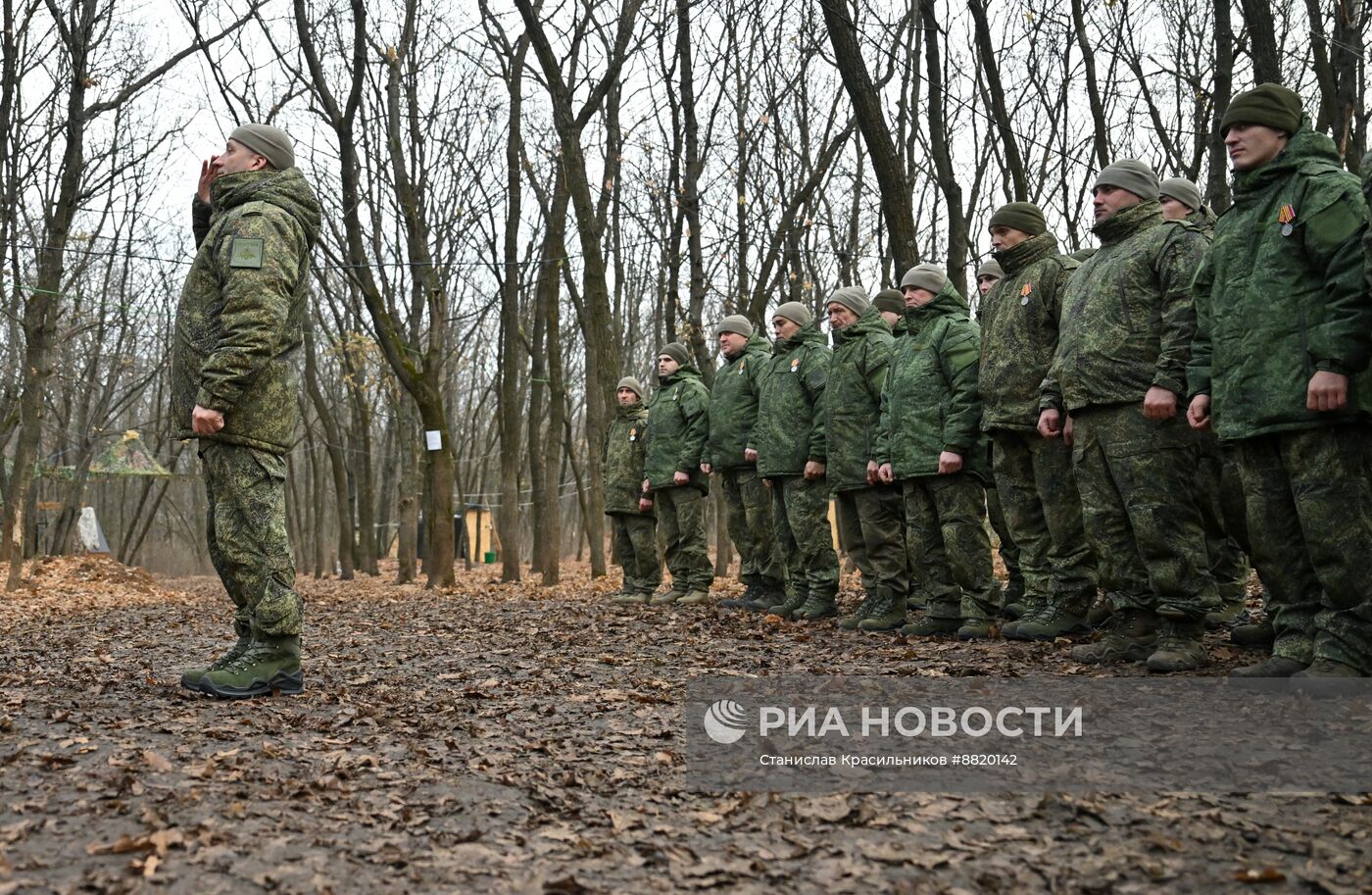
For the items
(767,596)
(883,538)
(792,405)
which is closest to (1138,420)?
(883,538)

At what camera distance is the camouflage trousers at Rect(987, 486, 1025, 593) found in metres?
8.37

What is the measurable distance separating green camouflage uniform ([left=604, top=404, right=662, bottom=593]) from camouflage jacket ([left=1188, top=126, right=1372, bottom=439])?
7141 mm

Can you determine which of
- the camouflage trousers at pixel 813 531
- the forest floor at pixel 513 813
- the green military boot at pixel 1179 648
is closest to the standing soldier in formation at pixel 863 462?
the camouflage trousers at pixel 813 531

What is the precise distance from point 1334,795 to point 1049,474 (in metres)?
3.39

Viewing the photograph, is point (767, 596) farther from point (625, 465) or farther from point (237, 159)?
point (237, 159)

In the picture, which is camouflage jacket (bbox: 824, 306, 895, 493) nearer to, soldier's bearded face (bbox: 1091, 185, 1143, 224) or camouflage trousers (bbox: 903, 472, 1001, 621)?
camouflage trousers (bbox: 903, 472, 1001, 621)

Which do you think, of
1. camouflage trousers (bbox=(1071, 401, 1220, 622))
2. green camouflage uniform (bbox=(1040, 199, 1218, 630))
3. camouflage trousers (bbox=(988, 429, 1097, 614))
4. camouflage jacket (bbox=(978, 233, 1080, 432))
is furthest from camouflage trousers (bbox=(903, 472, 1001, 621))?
camouflage trousers (bbox=(1071, 401, 1220, 622))

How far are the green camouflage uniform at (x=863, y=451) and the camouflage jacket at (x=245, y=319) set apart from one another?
424cm

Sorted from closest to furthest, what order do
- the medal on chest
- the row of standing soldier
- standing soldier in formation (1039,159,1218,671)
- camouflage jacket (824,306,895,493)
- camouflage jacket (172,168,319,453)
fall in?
the row of standing soldier → the medal on chest → camouflage jacket (172,168,319,453) → standing soldier in formation (1039,159,1218,671) → camouflage jacket (824,306,895,493)

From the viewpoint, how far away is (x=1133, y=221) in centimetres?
598

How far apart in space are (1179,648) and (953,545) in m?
2.02

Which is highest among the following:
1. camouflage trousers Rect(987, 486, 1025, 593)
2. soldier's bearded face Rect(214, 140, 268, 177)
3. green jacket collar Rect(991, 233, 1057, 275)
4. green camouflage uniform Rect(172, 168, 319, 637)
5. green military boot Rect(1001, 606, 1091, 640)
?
soldier's bearded face Rect(214, 140, 268, 177)

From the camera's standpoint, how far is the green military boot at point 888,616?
7.89 metres

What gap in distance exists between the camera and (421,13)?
61.5ft
